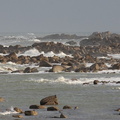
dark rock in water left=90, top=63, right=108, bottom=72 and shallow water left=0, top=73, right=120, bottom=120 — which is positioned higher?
shallow water left=0, top=73, right=120, bottom=120

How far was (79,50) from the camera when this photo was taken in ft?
314

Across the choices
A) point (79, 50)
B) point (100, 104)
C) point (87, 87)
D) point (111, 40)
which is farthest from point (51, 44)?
point (100, 104)

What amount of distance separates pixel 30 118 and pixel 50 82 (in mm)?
18987

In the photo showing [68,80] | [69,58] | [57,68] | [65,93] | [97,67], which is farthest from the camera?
[69,58]

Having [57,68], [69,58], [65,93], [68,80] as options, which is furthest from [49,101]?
[69,58]

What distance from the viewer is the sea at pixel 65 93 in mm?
29125

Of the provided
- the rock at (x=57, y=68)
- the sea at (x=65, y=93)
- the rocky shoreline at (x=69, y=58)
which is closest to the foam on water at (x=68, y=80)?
the sea at (x=65, y=93)

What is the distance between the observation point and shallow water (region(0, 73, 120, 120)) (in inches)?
1155

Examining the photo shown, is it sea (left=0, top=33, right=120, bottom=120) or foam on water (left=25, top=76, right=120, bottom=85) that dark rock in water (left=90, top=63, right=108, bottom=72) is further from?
foam on water (left=25, top=76, right=120, bottom=85)

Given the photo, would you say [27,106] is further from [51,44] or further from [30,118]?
[51,44]

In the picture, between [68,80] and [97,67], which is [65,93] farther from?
[97,67]

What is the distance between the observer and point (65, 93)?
3878cm

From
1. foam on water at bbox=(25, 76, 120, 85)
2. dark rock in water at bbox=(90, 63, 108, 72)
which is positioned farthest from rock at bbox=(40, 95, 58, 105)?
dark rock in water at bbox=(90, 63, 108, 72)

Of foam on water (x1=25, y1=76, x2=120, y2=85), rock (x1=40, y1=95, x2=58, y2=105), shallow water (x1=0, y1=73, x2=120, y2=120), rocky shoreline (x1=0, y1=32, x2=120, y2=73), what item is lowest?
rocky shoreline (x1=0, y1=32, x2=120, y2=73)
